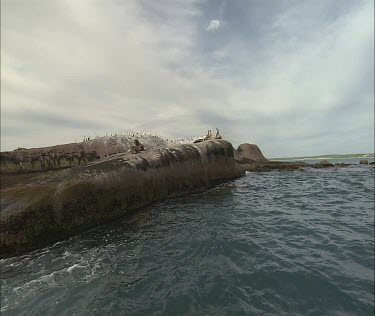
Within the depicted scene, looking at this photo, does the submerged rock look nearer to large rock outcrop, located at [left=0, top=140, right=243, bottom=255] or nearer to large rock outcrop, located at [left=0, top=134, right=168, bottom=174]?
large rock outcrop, located at [left=0, top=134, right=168, bottom=174]

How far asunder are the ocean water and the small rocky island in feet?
2.20

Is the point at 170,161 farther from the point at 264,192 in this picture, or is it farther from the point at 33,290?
the point at 33,290

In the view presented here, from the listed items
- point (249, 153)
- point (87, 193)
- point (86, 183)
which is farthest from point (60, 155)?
point (249, 153)

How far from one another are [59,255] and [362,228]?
351 inches

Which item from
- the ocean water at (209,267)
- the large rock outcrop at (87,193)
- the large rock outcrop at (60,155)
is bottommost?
the ocean water at (209,267)

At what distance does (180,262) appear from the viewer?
5.90m

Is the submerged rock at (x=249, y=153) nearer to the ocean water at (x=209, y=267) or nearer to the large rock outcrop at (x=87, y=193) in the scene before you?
the large rock outcrop at (x=87, y=193)

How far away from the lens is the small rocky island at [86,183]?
803cm

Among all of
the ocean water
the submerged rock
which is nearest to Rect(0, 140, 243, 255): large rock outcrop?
the ocean water

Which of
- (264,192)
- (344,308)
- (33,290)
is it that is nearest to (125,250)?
(33,290)

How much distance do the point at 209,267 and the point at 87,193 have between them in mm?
5674

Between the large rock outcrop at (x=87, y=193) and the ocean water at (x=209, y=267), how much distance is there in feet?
2.04

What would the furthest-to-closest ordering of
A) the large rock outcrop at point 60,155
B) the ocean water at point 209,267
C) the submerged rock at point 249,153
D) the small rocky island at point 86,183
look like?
1. the submerged rock at point 249,153
2. the large rock outcrop at point 60,155
3. the small rocky island at point 86,183
4. the ocean water at point 209,267

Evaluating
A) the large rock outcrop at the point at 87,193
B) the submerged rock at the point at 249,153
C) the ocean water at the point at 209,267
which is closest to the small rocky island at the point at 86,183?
the large rock outcrop at the point at 87,193
